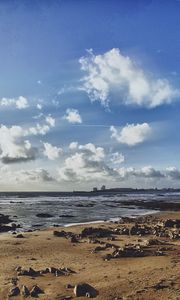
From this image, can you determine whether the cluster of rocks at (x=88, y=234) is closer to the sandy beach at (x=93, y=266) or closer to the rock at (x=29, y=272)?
the sandy beach at (x=93, y=266)

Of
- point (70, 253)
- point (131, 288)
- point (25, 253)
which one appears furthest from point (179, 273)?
point (25, 253)

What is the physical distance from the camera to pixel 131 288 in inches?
782

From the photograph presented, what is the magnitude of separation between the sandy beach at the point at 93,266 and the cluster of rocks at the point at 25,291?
153 millimetres

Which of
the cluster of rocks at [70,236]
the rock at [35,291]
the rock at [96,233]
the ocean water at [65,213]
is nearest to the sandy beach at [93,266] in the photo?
the cluster of rocks at [70,236]

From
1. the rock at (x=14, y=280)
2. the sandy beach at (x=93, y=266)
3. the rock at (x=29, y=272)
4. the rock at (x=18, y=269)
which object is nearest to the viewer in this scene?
the sandy beach at (x=93, y=266)

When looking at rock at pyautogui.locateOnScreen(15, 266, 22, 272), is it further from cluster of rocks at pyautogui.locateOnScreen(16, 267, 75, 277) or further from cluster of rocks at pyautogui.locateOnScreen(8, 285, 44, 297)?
cluster of rocks at pyautogui.locateOnScreen(8, 285, 44, 297)

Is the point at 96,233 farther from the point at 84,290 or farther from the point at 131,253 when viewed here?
the point at 84,290

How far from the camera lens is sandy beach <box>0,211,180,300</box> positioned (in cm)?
1955

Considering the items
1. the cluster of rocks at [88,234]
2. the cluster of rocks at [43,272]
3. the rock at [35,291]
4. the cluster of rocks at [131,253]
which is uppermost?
the cluster of rocks at [88,234]

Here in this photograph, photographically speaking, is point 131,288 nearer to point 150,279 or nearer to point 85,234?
point 150,279

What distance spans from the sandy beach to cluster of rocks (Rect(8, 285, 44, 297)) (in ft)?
0.50

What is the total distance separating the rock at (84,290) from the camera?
18922 millimetres

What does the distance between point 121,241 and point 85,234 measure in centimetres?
443

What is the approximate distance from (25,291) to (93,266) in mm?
6517
